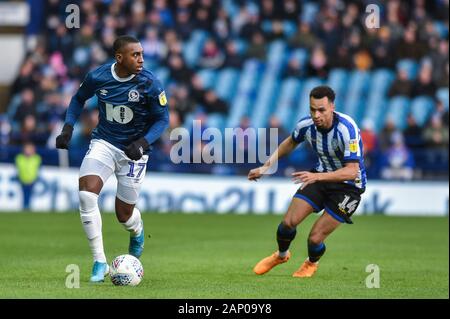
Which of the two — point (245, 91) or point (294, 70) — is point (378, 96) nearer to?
point (294, 70)

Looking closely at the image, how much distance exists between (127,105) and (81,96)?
1.87ft

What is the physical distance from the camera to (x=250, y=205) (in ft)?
79.3

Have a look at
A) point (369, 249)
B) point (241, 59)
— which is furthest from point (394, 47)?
point (369, 249)

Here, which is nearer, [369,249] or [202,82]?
[369,249]

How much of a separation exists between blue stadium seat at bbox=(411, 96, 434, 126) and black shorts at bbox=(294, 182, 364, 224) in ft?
46.7

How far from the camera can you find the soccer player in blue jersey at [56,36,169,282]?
10562 mm

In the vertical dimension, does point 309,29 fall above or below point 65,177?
above

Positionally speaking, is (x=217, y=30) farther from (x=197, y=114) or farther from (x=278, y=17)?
(x=197, y=114)

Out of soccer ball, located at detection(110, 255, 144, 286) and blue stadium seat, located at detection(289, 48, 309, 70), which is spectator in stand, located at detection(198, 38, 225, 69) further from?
soccer ball, located at detection(110, 255, 144, 286)

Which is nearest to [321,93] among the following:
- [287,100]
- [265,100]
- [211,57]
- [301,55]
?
[287,100]

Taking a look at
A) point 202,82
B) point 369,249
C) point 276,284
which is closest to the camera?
point 276,284

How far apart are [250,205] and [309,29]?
22.5 ft
